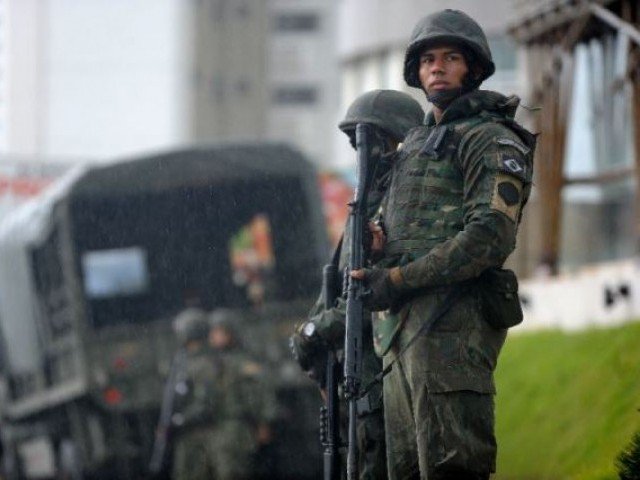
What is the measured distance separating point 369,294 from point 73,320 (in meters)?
11.1

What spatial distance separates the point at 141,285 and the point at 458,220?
12.6 m

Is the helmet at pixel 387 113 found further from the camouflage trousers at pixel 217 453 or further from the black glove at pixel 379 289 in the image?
the camouflage trousers at pixel 217 453

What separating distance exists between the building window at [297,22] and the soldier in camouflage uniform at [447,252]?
2424 inches

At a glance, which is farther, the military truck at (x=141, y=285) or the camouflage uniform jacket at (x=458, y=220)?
the military truck at (x=141, y=285)

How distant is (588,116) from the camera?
21.9m

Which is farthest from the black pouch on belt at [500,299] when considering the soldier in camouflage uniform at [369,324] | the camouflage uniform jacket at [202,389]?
the camouflage uniform jacket at [202,389]

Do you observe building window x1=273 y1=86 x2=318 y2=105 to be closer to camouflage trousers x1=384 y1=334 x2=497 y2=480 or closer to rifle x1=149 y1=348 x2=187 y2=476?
rifle x1=149 y1=348 x2=187 y2=476

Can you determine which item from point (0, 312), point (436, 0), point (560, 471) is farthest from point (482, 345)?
point (436, 0)

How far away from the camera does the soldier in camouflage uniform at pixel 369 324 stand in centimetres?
729

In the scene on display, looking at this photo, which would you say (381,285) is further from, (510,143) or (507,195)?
(510,143)

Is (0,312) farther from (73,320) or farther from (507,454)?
(507,454)

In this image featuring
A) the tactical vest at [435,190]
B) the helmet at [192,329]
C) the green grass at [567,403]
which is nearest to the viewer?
the tactical vest at [435,190]

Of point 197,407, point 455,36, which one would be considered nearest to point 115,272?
point 197,407

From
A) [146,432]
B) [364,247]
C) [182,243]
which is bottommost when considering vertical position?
[146,432]
